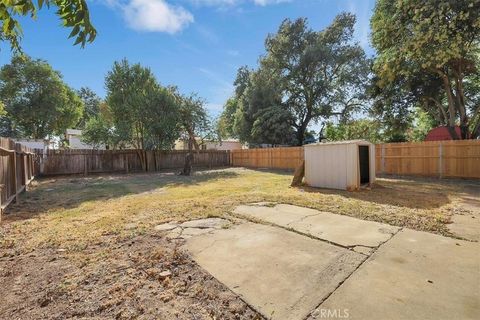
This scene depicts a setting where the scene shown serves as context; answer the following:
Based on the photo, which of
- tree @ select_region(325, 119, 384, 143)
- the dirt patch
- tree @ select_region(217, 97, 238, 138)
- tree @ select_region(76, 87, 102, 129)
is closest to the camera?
the dirt patch

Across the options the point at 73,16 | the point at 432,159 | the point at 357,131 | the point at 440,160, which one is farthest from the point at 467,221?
the point at 357,131

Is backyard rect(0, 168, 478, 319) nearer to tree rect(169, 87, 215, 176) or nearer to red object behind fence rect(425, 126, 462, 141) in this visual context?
tree rect(169, 87, 215, 176)

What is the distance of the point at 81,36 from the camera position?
4.17 ft

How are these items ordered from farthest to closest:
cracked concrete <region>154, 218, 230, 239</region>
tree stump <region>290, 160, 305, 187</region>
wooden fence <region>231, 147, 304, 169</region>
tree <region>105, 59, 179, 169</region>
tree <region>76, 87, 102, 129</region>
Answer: tree <region>76, 87, 102, 129</region>, wooden fence <region>231, 147, 304, 169</region>, tree <region>105, 59, 179, 169</region>, tree stump <region>290, 160, 305, 187</region>, cracked concrete <region>154, 218, 230, 239</region>

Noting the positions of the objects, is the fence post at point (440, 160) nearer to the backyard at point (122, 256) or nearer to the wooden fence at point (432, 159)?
the wooden fence at point (432, 159)

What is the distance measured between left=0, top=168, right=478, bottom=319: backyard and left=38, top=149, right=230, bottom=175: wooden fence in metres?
9.80

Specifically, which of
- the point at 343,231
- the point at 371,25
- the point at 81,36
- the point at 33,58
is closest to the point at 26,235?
the point at 81,36

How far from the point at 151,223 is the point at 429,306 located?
12.1 feet

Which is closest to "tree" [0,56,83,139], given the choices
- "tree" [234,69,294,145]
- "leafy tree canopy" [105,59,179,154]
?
"leafy tree canopy" [105,59,179,154]

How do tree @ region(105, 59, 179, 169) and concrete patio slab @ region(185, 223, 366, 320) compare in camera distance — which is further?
tree @ region(105, 59, 179, 169)

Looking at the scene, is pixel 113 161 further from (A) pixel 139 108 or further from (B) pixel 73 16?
(B) pixel 73 16

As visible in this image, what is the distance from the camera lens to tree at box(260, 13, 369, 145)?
19703 millimetres

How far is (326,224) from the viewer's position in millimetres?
3934

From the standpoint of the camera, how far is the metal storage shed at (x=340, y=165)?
7588mm
